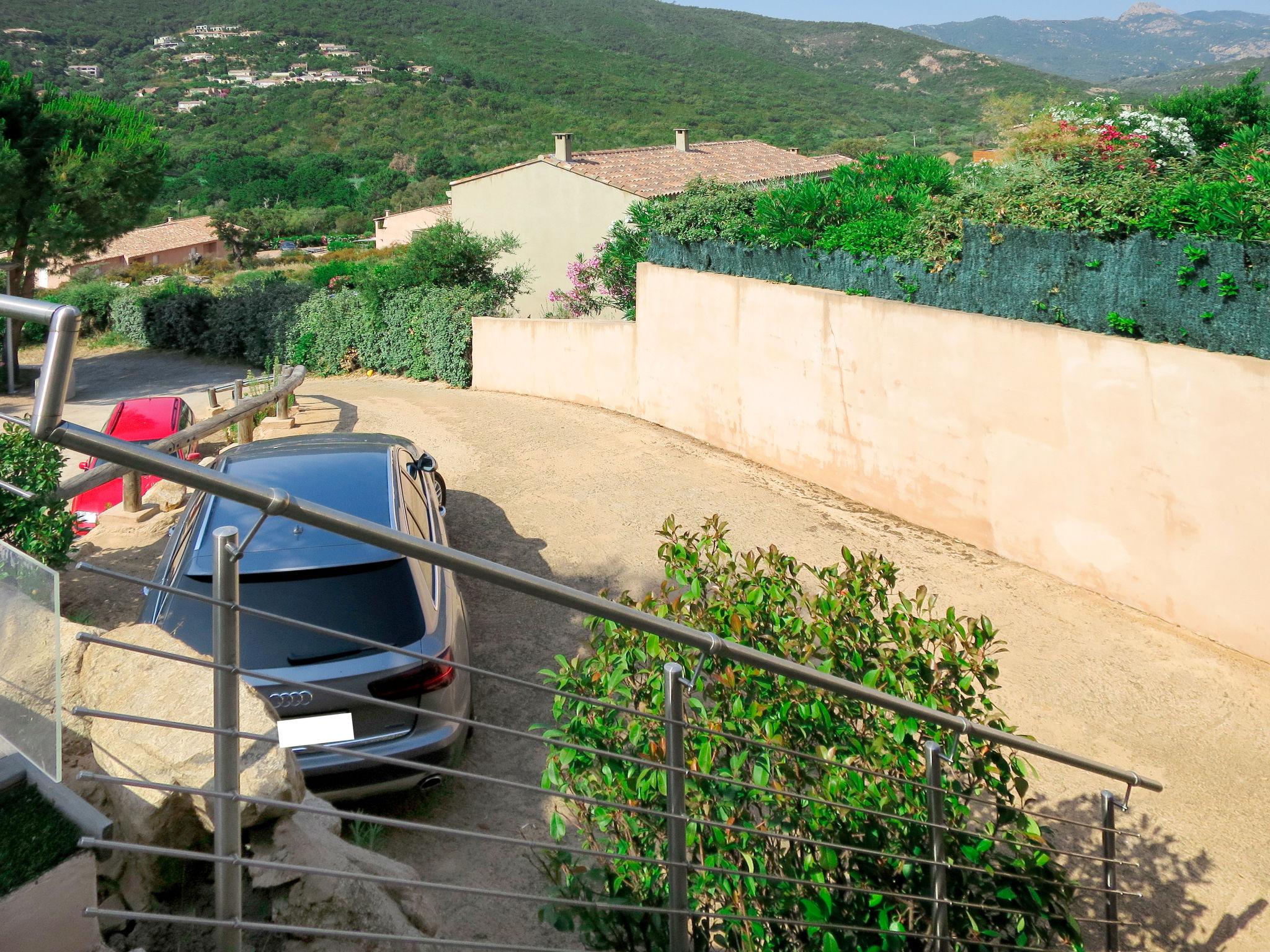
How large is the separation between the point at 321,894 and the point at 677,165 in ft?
114

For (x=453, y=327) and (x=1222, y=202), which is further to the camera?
(x=453, y=327)

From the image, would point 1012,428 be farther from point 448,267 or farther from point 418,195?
point 418,195

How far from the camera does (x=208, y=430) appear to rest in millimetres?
10828

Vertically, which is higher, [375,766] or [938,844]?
[938,844]

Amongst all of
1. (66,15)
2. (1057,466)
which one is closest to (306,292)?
(1057,466)

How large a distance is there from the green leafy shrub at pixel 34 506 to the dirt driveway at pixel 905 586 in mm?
2832

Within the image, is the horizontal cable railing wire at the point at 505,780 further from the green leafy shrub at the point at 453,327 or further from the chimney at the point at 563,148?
the chimney at the point at 563,148

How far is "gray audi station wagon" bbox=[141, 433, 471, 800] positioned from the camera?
4766 millimetres

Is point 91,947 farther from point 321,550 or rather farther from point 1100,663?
point 1100,663

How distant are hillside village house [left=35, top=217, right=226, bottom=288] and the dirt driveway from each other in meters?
51.7

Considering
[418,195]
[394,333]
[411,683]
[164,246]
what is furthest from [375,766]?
[418,195]

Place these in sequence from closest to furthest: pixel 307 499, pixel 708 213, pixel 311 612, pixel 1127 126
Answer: pixel 311 612 < pixel 307 499 < pixel 1127 126 < pixel 708 213

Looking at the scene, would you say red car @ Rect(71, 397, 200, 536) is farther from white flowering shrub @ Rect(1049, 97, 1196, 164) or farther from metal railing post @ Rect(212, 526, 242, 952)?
white flowering shrub @ Rect(1049, 97, 1196, 164)

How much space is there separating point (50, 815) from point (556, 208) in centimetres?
3143
